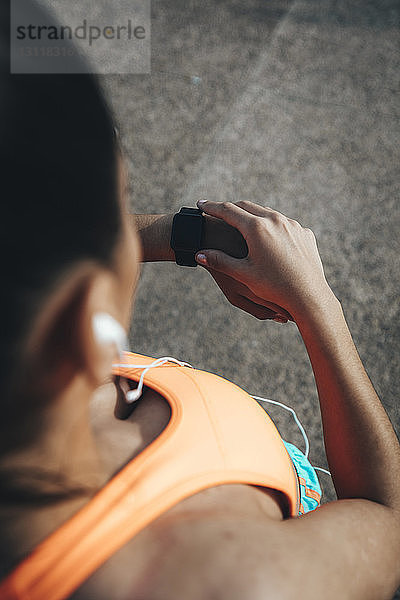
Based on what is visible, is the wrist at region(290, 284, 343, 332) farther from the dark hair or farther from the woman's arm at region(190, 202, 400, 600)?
the dark hair

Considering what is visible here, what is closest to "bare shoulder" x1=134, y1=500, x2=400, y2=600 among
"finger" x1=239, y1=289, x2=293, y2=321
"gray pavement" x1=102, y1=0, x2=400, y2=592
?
"finger" x1=239, y1=289, x2=293, y2=321

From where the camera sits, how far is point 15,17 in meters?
0.37

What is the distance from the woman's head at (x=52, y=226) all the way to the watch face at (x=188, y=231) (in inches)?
18.7

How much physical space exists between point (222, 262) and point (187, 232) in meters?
0.10

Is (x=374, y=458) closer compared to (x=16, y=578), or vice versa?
(x=16, y=578)

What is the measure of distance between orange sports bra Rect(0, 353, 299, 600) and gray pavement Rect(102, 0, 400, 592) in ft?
2.11

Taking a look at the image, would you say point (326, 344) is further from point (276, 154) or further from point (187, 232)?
point (276, 154)

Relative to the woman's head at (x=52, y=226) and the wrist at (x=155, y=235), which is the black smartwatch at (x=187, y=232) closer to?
the wrist at (x=155, y=235)

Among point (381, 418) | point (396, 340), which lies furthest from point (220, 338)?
point (381, 418)

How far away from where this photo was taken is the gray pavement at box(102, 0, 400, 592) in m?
1.39

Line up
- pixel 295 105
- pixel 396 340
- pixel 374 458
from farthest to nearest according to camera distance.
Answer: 1. pixel 295 105
2. pixel 396 340
3. pixel 374 458

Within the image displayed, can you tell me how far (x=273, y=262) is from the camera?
813 millimetres

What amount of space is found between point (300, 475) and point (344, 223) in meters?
0.90

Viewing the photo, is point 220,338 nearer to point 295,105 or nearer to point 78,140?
point 295,105
